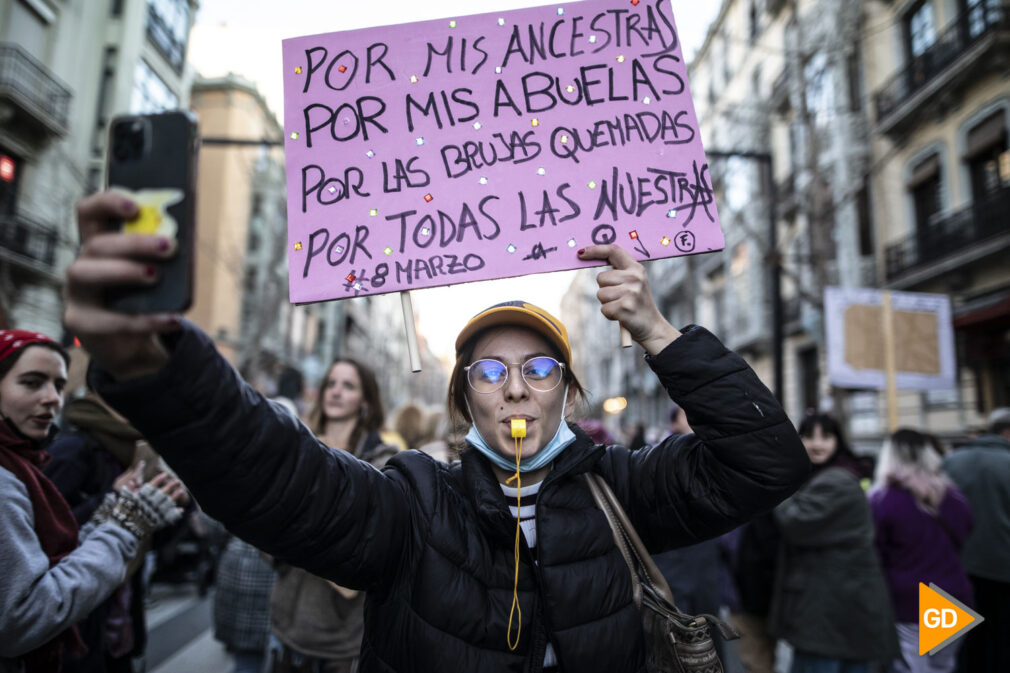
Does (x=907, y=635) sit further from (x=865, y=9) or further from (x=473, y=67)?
(x=865, y=9)

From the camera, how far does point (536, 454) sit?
5.54 ft

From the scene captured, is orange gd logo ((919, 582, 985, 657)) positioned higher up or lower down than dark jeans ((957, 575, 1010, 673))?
higher up

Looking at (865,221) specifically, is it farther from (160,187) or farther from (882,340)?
(160,187)

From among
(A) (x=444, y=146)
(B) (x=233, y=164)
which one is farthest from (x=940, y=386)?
(B) (x=233, y=164)

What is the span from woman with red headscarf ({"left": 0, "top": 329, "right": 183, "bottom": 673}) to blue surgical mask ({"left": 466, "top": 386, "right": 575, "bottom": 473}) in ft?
4.13

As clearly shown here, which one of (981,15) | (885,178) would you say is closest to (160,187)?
(981,15)

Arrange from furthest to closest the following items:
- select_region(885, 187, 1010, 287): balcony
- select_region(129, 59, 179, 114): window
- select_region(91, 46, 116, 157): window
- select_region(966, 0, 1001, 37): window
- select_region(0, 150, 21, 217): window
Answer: select_region(129, 59, 179, 114): window, select_region(91, 46, 116, 157): window, select_region(0, 150, 21, 217): window, select_region(885, 187, 1010, 287): balcony, select_region(966, 0, 1001, 37): window

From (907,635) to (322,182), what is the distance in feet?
13.5

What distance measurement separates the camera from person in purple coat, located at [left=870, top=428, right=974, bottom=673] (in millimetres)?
3701

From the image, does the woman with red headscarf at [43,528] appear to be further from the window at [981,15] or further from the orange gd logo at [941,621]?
the window at [981,15]

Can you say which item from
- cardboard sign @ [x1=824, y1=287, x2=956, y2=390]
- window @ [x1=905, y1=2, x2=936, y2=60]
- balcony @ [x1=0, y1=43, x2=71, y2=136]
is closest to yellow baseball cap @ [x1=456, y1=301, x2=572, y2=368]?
cardboard sign @ [x1=824, y1=287, x2=956, y2=390]

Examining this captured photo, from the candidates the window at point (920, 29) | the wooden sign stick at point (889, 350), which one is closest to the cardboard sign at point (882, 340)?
the wooden sign stick at point (889, 350)

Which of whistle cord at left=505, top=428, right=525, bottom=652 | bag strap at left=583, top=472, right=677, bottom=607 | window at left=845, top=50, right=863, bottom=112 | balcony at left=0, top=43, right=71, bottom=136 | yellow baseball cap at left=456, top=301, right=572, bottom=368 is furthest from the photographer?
window at left=845, top=50, right=863, bottom=112

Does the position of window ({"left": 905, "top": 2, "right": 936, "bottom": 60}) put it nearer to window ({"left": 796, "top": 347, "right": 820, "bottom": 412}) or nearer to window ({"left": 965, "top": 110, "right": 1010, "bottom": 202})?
window ({"left": 965, "top": 110, "right": 1010, "bottom": 202})
